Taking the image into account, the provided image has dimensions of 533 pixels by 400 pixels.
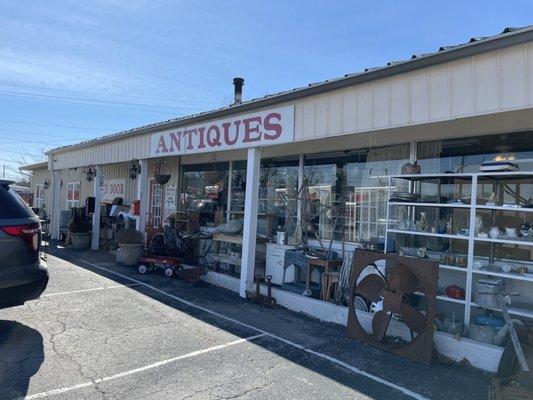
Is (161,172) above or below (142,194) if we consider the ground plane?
above

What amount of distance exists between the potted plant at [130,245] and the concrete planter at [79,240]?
3.57 m

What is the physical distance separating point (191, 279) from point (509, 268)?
572 centimetres

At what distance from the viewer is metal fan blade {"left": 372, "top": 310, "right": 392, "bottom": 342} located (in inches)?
194

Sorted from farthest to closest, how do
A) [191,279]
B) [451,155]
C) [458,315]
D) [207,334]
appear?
1. [191,279]
2. [451,155]
3. [458,315]
4. [207,334]

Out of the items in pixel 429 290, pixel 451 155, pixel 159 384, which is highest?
pixel 451 155

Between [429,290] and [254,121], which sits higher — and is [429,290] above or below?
below

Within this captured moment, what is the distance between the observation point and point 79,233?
1324cm

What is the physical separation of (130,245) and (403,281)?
744 cm

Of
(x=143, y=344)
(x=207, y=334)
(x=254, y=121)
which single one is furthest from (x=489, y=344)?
(x=254, y=121)

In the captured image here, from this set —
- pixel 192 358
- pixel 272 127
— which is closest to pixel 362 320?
pixel 192 358

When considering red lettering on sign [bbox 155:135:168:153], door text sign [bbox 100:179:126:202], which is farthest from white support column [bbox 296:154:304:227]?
door text sign [bbox 100:179:126:202]

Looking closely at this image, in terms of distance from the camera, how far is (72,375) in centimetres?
394

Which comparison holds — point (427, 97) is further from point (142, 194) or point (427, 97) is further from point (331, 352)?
point (142, 194)

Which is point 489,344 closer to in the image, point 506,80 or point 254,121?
point 506,80
